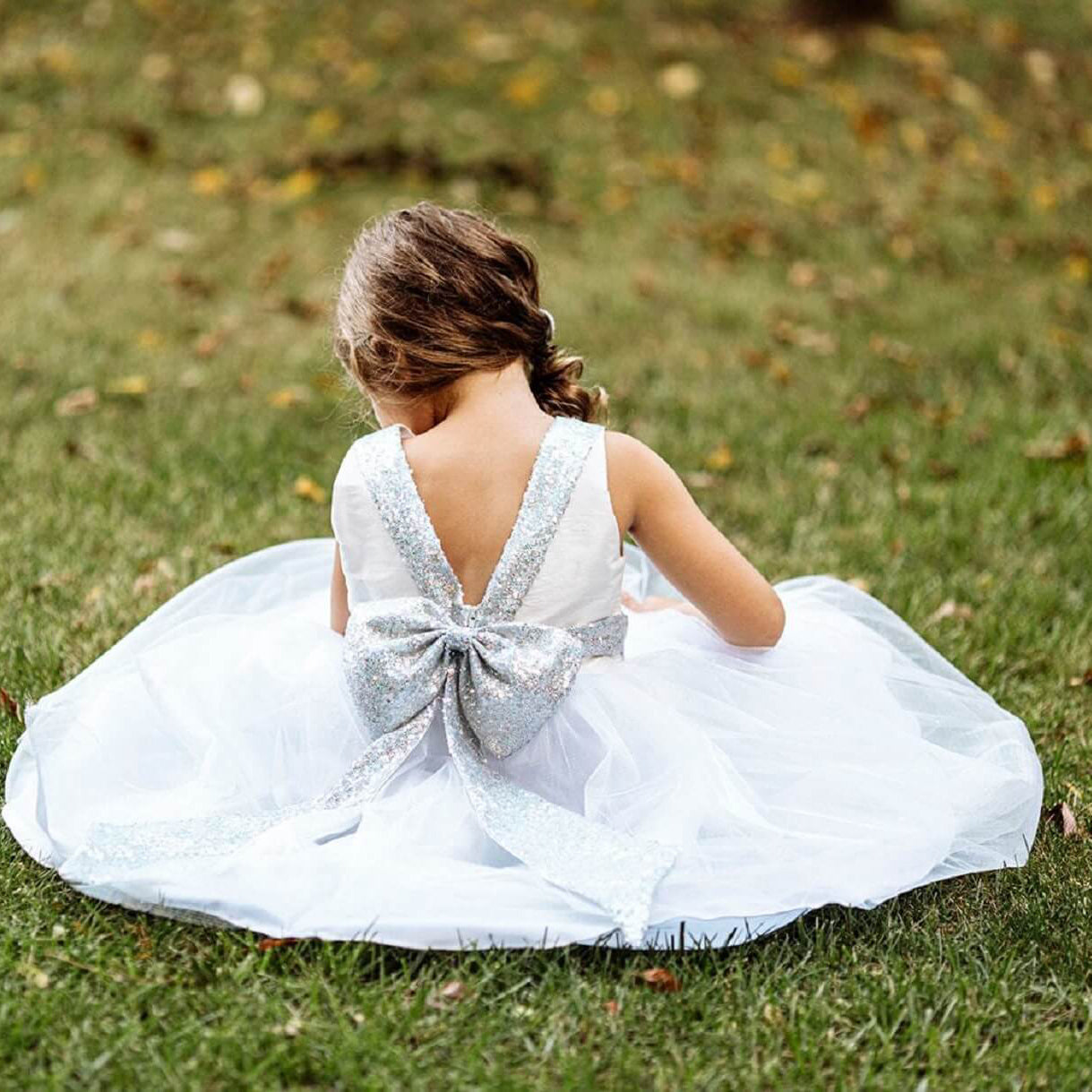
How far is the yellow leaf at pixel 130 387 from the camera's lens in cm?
513

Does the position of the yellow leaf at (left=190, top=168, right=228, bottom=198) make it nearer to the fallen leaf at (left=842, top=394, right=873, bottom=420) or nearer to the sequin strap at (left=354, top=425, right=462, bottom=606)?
the fallen leaf at (left=842, top=394, right=873, bottom=420)

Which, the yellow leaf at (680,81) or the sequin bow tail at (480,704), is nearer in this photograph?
the sequin bow tail at (480,704)

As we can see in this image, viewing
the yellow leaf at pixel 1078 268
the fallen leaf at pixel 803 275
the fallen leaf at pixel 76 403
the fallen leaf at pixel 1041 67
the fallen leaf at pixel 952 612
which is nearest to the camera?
the fallen leaf at pixel 952 612

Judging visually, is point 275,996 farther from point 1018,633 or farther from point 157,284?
point 157,284

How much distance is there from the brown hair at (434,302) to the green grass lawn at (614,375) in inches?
31.2

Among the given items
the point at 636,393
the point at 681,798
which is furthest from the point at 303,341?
the point at 681,798

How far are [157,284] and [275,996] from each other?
4.43 meters

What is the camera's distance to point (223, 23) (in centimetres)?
843

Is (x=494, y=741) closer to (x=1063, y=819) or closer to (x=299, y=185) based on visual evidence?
(x=1063, y=819)

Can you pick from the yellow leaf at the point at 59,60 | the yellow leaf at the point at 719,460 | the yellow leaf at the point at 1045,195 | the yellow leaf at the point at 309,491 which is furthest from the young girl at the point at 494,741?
the yellow leaf at the point at 59,60

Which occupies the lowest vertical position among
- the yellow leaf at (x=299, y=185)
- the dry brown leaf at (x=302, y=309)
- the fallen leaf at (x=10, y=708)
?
the dry brown leaf at (x=302, y=309)

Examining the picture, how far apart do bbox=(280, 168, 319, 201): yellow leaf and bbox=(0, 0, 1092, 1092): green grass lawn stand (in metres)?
0.03

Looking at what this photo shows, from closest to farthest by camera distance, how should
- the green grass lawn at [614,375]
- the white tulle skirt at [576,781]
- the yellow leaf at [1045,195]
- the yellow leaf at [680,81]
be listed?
the green grass lawn at [614,375], the white tulle skirt at [576,781], the yellow leaf at [1045,195], the yellow leaf at [680,81]

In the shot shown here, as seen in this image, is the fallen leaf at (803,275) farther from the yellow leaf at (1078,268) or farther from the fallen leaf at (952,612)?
the fallen leaf at (952,612)
